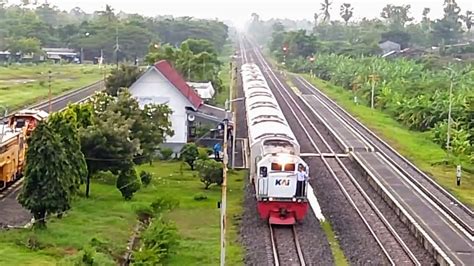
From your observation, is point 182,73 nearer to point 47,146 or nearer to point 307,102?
point 307,102

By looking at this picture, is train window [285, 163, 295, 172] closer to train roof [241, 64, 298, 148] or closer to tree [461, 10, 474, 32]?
train roof [241, 64, 298, 148]

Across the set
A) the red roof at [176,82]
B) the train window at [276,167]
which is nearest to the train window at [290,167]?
the train window at [276,167]

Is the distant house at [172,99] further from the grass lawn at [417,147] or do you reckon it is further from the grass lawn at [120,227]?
the grass lawn at [417,147]

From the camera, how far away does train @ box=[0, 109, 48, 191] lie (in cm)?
2947

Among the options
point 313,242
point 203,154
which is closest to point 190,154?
point 203,154

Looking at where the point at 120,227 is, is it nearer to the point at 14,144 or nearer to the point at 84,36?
the point at 14,144

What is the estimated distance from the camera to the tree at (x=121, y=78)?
48.0 m

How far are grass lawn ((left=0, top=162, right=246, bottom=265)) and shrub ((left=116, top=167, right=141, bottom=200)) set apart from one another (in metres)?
0.31

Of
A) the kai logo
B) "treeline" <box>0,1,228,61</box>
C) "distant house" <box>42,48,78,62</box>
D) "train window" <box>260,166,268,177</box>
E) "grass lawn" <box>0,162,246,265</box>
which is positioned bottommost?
"grass lawn" <box>0,162,246,265</box>

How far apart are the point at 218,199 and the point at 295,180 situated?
6203mm

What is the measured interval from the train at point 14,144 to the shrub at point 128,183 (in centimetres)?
369

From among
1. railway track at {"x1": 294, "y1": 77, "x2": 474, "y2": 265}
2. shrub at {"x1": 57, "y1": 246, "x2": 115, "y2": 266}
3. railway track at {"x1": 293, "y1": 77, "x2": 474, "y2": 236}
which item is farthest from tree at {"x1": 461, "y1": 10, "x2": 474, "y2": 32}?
shrub at {"x1": 57, "y1": 246, "x2": 115, "y2": 266}

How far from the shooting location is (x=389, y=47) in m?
119

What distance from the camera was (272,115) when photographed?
3434 cm
